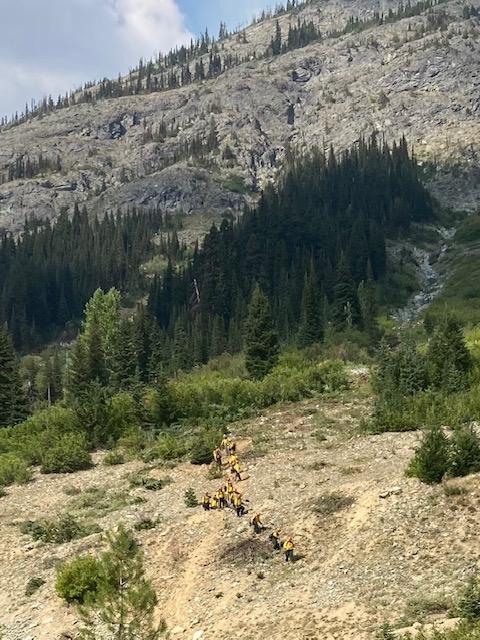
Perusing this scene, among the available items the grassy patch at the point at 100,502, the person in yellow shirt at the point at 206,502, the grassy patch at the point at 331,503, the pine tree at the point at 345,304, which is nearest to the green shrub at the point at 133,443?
the grassy patch at the point at 100,502

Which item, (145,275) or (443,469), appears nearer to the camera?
(443,469)

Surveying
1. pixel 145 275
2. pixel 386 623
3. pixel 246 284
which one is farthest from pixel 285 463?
pixel 145 275

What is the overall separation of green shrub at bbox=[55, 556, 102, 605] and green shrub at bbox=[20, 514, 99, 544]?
16.0ft

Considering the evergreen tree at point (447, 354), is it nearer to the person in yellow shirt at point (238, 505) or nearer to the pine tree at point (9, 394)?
the person in yellow shirt at point (238, 505)

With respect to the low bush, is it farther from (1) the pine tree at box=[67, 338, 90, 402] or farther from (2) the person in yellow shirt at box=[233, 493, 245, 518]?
(1) the pine tree at box=[67, 338, 90, 402]

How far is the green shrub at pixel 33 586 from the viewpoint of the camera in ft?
76.6

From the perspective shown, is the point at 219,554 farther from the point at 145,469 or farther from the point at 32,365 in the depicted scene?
the point at 32,365

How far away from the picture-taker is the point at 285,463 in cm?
3312

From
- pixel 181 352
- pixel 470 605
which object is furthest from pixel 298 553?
pixel 181 352

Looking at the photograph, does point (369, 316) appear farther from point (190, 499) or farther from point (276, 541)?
point (276, 541)

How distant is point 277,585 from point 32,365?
111018mm

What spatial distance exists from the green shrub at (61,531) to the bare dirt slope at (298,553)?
0.55m

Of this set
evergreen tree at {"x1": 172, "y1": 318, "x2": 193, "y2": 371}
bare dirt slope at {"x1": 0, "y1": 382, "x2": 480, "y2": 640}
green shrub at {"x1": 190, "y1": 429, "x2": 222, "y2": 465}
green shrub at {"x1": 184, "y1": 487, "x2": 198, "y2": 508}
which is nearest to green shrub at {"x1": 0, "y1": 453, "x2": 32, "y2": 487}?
bare dirt slope at {"x1": 0, "y1": 382, "x2": 480, "y2": 640}

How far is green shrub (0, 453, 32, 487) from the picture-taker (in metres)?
38.1
